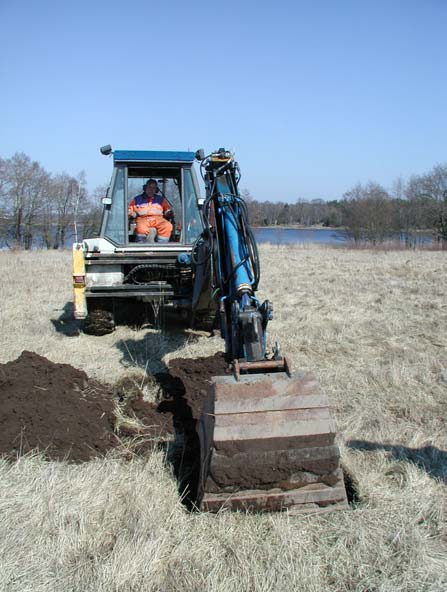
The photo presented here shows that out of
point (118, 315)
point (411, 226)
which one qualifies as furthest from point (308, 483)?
point (411, 226)

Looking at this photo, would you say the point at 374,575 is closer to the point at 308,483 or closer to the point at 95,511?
the point at 308,483

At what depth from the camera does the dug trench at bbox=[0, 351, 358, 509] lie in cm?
393

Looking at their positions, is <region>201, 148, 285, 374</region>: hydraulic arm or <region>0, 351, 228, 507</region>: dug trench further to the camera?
<region>0, 351, 228, 507</region>: dug trench

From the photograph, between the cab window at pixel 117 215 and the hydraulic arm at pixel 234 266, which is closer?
the hydraulic arm at pixel 234 266

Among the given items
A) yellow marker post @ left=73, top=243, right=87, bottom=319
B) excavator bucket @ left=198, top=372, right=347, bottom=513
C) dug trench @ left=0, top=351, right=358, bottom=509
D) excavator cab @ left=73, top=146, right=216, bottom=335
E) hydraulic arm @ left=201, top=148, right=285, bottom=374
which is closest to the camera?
excavator bucket @ left=198, top=372, right=347, bottom=513

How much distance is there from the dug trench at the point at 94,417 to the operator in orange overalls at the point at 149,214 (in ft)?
9.51

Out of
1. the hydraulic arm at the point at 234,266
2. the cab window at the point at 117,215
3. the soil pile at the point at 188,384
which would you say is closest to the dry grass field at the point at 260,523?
the soil pile at the point at 188,384

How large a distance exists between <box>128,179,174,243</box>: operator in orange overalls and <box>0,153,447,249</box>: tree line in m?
18.0

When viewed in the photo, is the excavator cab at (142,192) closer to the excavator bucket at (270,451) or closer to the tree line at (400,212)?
the excavator bucket at (270,451)

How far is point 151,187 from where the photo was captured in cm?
801

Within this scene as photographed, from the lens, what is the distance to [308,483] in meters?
3.19

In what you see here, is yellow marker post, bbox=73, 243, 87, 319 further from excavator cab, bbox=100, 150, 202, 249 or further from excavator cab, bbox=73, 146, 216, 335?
excavator cab, bbox=100, 150, 202, 249

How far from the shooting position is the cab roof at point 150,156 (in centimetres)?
Answer: 783

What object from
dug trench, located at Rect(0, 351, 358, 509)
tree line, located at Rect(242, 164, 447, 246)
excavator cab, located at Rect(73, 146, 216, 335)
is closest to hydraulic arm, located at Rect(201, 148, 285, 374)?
dug trench, located at Rect(0, 351, 358, 509)
